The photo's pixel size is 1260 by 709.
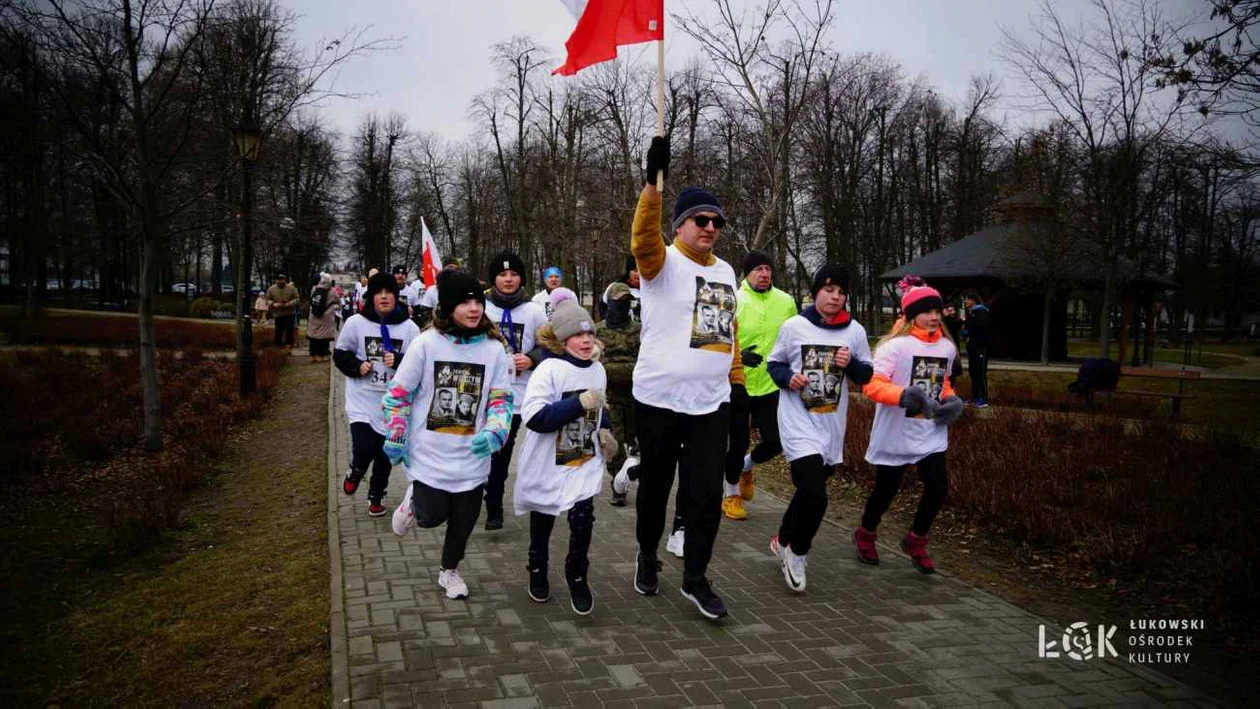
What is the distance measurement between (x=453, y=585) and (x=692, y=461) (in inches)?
66.3

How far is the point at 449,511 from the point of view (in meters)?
5.09

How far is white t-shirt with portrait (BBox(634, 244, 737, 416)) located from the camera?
4.68 m

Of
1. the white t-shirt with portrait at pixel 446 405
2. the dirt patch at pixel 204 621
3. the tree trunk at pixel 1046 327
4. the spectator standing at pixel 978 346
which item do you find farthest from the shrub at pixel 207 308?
the white t-shirt with portrait at pixel 446 405

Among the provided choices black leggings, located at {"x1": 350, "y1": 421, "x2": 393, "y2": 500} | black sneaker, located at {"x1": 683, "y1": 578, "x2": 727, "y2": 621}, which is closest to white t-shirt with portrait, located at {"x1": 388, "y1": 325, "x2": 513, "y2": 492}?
black sneaker, located at {"x1": 683, "y1": 578, "x2": 727, "y2": 621}

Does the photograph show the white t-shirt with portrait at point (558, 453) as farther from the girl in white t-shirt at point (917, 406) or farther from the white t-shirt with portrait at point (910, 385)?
the white t-shirt with portrait at point (910, 385)

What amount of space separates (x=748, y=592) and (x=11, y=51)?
340 inches

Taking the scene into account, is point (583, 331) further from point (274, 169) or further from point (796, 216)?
point (796, 216)

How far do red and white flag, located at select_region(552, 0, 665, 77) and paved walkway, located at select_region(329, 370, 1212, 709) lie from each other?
3.32 metres

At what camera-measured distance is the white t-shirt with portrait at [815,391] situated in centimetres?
552

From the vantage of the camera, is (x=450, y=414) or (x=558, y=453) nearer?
(x=558, y=453)

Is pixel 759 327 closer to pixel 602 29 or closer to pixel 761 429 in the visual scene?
pixel 761 429

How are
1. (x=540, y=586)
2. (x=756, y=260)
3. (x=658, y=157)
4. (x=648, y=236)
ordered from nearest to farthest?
(x=658, y=157)
(x=648, y=236)
(x=540, y=586)
(x=756, y=260)

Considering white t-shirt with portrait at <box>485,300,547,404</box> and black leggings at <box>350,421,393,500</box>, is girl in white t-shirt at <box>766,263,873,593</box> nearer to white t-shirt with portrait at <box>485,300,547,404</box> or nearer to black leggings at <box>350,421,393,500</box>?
white t-shirt with portrait at <box>485,300,547,404</box>

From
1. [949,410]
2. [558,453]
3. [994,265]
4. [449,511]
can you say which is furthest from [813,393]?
[994,265]
